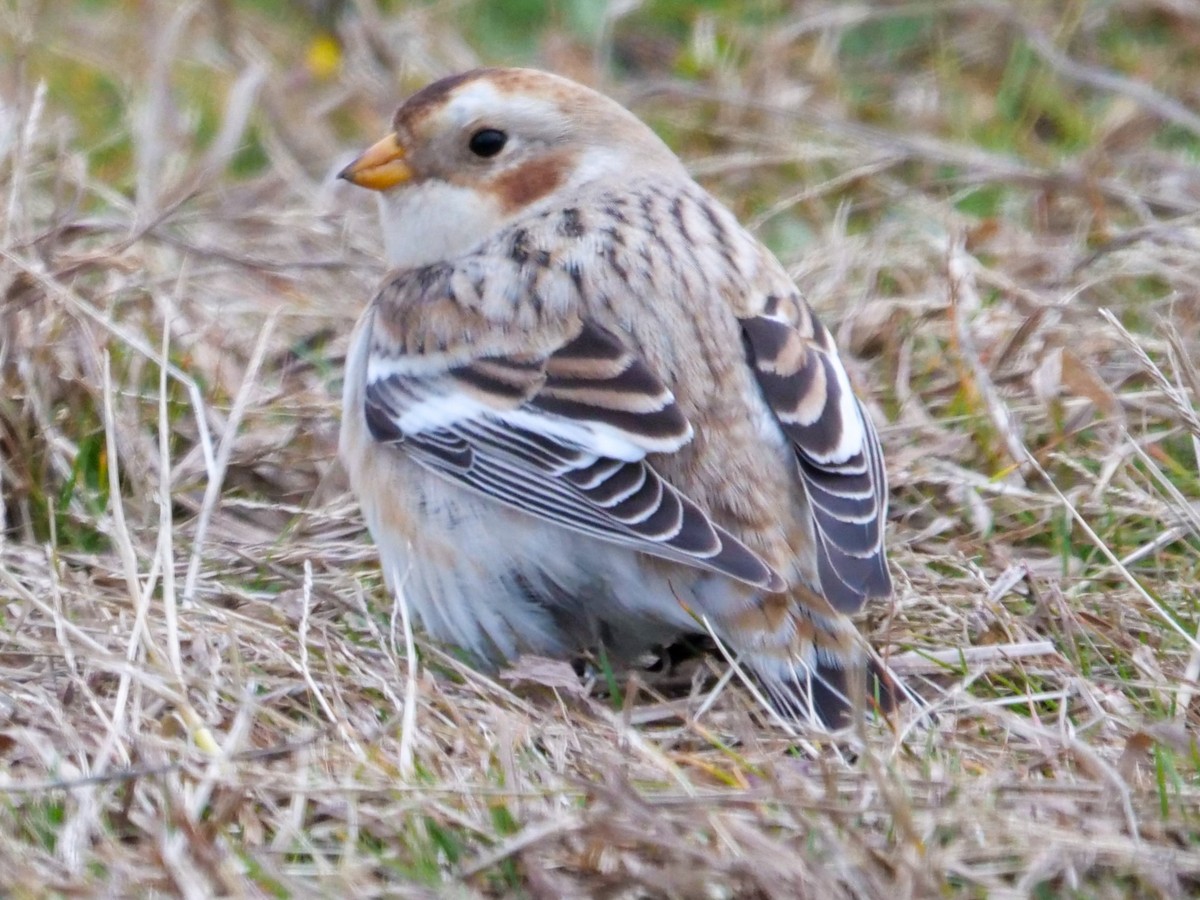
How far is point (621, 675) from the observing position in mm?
3527

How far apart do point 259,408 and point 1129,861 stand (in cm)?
246

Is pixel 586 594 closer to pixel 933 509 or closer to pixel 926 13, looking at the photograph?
pixel 933 509

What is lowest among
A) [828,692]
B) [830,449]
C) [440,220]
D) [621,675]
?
[621,675]

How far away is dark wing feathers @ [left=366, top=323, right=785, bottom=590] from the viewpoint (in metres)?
3.11

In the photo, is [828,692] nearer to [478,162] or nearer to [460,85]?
[478,162]

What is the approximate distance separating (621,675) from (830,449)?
0.59 metres

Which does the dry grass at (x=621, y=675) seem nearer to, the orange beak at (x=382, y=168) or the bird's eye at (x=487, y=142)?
the orange beak at (x=382, y=168)

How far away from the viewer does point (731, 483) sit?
326cm

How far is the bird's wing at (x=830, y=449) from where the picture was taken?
3.16 m

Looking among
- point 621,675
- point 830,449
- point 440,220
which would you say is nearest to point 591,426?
point 830,449

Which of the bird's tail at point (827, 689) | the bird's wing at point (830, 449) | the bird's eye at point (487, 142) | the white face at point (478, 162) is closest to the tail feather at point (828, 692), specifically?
the bird's tail at point (827, 689)

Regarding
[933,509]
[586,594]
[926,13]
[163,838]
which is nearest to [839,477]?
[586,594]

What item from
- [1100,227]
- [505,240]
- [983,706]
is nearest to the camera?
[983,706]

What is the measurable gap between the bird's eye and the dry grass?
27.2 inches
